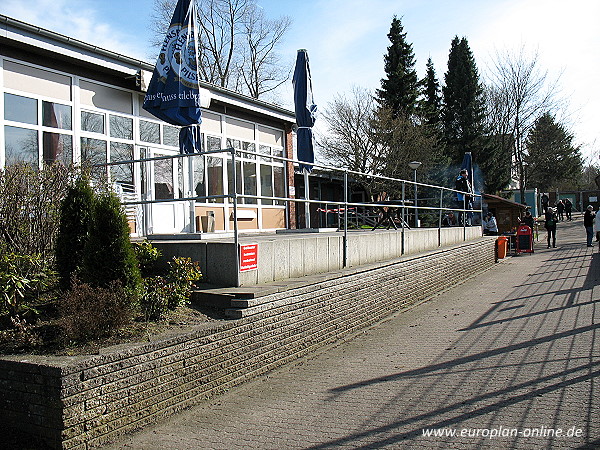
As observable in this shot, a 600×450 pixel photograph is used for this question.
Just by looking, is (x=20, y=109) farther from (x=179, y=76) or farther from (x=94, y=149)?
(x=179, y=76)

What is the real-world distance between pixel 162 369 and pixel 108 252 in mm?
1381

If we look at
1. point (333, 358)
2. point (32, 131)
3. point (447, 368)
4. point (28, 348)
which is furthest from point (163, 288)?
point (32, 131)

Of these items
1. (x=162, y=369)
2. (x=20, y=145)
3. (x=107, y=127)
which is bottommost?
(x=162, y=369)

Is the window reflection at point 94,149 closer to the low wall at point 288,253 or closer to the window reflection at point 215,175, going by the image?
the window reflection at point 215,175

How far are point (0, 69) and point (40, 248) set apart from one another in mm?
5359

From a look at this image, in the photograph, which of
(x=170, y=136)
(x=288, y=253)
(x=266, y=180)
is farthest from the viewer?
(x=266, y=180)

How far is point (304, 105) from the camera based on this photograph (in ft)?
40.7

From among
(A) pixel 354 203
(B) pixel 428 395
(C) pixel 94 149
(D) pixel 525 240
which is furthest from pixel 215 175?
(D) pixel 525 240

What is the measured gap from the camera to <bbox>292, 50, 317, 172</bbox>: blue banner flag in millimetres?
12391

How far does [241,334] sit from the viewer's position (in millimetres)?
5871

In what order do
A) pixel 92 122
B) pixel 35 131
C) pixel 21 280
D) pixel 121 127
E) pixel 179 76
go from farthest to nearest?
pixel 121 127
pixel 92 122
pixel 35 131
pixel 179 76
pixel 21 280

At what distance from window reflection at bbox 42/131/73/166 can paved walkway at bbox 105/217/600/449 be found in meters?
7.10

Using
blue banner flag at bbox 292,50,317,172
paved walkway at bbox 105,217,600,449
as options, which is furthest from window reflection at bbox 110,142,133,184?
paved walkway at bbox 105,217,600,449

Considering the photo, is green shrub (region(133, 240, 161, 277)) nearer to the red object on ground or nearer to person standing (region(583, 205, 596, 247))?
the red object on ground
